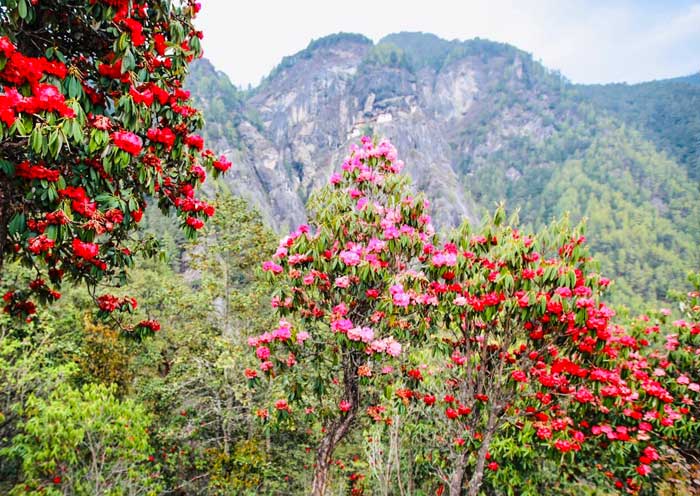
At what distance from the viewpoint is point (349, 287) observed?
435cm

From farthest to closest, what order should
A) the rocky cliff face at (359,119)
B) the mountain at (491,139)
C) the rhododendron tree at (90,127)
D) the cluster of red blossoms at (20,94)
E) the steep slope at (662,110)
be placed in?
the steep slope at (662,110) < the rocky cliff face at (359,119) < the mountain at (491,139) < the rhododendron tree at (90,127) < the cluster of red blossoms at (20,94)

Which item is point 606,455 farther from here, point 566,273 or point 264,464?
point 264,464

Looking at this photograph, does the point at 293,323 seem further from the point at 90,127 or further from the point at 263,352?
the point at 90,127

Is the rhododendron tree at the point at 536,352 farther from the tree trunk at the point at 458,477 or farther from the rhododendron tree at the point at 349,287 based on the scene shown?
the rhododendron tree at the point at 349,287

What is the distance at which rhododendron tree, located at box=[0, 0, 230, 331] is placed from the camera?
2.13 m

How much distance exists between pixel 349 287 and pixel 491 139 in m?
141

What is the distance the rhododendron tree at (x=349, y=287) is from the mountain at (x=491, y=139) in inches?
2572

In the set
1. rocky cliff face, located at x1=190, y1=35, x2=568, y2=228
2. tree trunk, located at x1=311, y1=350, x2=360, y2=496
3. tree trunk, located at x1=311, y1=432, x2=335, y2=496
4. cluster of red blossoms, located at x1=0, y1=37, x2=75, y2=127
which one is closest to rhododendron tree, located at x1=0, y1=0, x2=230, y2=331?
cluster of red blossoms, located at x1=0, y1=37, x2=75, y2=127

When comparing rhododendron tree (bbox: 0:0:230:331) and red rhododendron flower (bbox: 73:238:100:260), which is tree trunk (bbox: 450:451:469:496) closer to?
rhododendron tree (bbox: 0:0:230:331)

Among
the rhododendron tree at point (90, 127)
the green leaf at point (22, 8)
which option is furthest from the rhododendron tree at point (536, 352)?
the green leaf at point (22, 8)

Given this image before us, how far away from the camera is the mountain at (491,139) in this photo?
3105 inches

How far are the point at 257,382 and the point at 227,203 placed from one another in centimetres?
694

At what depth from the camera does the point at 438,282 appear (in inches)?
181

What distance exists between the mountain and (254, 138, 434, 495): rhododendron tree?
65.3 meters
